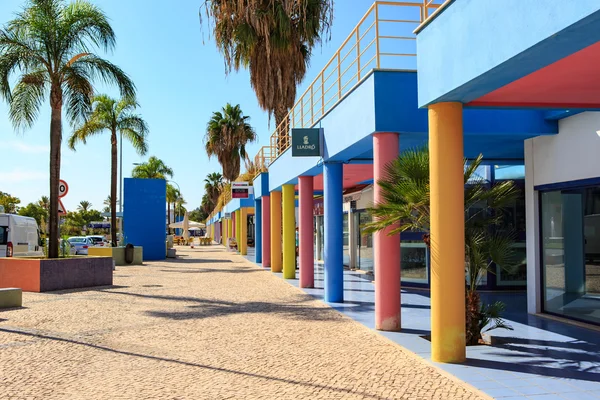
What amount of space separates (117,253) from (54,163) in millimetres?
11368

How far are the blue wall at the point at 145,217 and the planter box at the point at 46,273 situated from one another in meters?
14.9

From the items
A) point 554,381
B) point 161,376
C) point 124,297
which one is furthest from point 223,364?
point 124,297

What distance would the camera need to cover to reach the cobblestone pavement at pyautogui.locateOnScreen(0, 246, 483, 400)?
19.3ft

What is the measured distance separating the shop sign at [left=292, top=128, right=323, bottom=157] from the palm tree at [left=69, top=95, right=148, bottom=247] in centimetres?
1805

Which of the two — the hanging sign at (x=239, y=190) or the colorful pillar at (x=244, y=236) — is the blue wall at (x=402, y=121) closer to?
the hanging sign at (x=239, y=190)

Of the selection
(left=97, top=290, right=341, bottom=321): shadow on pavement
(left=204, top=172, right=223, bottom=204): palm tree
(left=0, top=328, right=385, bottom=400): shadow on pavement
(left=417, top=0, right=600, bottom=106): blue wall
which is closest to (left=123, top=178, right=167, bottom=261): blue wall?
(left=97, top=290, right=341, bottom=321): shadow on pavement

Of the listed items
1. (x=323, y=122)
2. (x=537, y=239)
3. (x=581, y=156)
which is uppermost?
(x=323, y=122)

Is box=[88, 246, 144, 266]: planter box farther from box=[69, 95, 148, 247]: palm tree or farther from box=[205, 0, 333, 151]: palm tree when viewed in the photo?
box=[205, 0, 333, 151]: palm tree

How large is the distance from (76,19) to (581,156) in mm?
12648

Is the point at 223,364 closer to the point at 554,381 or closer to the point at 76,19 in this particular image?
the point at 554,381

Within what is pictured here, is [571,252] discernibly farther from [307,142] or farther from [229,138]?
[229,138]

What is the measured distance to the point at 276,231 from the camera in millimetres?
20406

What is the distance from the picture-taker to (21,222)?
2380 cm

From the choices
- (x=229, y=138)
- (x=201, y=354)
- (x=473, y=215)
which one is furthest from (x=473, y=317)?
(x=229, y=138)
